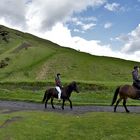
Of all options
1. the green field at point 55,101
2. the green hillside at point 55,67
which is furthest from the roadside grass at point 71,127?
the green hillside at point 55,67

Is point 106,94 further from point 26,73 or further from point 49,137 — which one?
point 26,73

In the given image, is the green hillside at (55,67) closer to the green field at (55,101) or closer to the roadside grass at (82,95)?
the green field at (55,101)

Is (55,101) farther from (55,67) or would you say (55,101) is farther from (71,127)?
(55,67)

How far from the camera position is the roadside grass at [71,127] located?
25.3 meters

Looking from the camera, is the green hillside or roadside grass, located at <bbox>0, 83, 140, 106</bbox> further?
the green hillside

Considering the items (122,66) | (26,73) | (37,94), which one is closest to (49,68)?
(26,73)

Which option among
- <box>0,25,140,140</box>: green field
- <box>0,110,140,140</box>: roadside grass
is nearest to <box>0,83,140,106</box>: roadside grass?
<box>0,25,140,140</box>: green field

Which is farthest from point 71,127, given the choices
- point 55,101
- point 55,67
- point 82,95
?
point 55,67

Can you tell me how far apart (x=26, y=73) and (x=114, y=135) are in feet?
253

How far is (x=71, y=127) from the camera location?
2750 centimetres

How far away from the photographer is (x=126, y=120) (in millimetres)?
27953

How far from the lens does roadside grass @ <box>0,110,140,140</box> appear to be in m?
25.3

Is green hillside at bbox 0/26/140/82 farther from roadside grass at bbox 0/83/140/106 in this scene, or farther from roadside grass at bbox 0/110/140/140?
roadside grass at bbox 0/110/140/140

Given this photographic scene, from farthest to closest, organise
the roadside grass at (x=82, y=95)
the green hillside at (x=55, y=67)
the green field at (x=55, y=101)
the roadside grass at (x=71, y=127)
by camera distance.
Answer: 1. the green hillside at (x=55, y=67)
2. the roadside grass at (x=82, y=95)
3. the green field at (x=55, y=101)
4. the roadside grass at (x=71, y=127)
